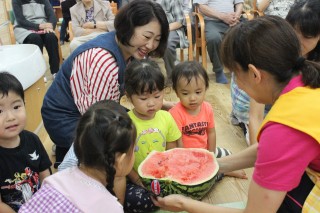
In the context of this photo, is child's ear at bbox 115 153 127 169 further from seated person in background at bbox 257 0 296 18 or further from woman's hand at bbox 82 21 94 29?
seated person in background at bbox 257 0 296 18

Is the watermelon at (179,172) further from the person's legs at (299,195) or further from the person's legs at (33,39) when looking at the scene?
the person's legs at (33,39)

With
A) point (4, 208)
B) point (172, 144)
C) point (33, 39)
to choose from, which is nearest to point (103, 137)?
point (4, 208)

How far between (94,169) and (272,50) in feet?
2.27

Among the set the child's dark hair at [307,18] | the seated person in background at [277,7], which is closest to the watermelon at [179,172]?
the child's dark hair at [307,18]

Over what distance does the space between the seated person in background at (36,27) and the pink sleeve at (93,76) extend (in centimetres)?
245

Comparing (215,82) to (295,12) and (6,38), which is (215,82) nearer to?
(295,12)

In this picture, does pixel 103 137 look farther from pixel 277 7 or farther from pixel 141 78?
pixel 277 7

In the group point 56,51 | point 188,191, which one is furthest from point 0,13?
point 188,191

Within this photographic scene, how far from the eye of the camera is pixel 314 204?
1081mm

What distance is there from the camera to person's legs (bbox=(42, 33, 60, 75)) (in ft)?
13.2

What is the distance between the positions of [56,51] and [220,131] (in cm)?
233

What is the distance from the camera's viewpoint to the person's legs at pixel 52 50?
13.2 ft

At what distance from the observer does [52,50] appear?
13.2 ft

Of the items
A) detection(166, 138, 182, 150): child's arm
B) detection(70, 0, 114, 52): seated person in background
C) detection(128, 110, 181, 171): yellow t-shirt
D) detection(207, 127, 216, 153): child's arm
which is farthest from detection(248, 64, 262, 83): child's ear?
detection(70, 0, 114, 52): seated person in background
